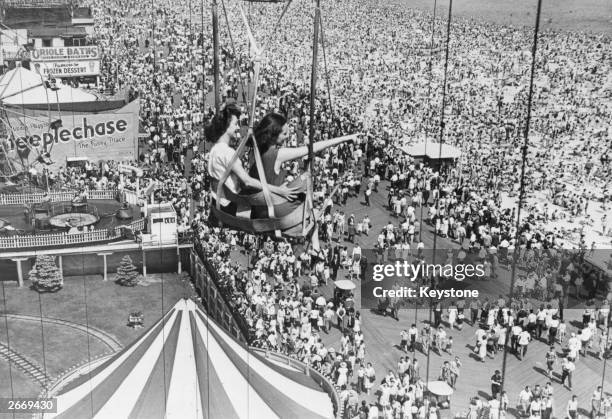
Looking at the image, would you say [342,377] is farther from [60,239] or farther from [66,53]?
[66,53]

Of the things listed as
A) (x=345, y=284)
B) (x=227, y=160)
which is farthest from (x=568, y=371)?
(x=227, y=160)

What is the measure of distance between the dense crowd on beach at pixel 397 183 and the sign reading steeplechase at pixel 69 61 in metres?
3.09

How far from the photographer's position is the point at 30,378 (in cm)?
2250

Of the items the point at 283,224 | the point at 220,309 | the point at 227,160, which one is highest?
the point at 227,160

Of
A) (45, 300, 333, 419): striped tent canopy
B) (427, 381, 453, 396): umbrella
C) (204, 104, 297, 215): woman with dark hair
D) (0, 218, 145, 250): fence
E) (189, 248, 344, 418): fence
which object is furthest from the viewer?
(0, 218, 145, 250): fence

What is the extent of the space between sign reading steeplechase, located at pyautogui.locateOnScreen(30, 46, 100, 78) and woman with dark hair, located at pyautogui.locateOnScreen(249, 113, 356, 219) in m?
39.9

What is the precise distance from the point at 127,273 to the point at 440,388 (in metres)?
11.9

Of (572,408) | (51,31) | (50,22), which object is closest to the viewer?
(572,408)

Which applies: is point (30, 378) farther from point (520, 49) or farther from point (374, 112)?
point (520, 49)

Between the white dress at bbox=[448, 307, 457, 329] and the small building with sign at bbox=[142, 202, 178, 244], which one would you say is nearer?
the white dress at bbox=[448, 307, 457, 329]

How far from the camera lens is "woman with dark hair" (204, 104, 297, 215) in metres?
11.0

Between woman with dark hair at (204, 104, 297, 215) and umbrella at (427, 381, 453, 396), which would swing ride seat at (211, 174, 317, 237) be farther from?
umbrella at (427, 381, 453, 396)

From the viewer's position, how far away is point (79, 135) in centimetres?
3250

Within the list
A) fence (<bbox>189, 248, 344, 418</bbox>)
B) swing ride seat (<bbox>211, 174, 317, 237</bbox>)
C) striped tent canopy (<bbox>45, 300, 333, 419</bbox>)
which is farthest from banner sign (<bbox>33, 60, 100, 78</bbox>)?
swing ride seat (<bbox>211, 174, 317, 237</bbox>)
